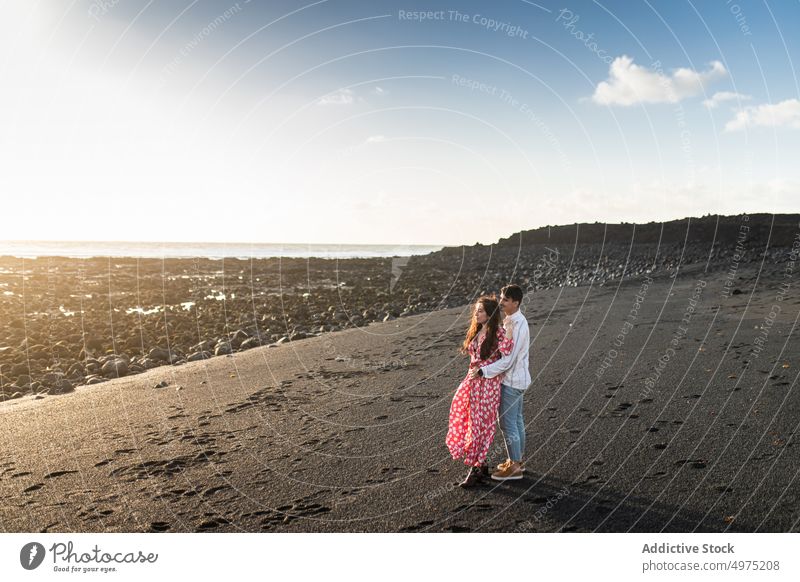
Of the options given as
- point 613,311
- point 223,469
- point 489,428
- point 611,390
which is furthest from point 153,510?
point 613,311

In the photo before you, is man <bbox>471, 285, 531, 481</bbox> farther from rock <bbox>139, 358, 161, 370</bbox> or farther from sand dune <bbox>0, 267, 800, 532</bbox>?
rock <bbox>139, 358, 161, 370</bbox>

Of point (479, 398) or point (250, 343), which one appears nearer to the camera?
point (479, 398)

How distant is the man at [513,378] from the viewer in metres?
6.67

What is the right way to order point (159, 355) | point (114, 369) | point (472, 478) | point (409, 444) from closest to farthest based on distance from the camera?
point (472, 478), point (409, 444), point (114, 369), point (159, 355)

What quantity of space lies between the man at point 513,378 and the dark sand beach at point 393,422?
0.24m

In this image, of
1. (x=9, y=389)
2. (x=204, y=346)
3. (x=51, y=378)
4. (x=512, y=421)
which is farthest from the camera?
(x=204, y=346)

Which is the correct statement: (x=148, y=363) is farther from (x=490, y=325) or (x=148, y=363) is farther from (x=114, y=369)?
(x=490, y=325)

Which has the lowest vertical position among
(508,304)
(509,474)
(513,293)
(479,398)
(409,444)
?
(409,444)

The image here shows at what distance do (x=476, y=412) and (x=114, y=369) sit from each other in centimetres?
922

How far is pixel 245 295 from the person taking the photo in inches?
1113

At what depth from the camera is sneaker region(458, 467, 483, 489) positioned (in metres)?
6.49

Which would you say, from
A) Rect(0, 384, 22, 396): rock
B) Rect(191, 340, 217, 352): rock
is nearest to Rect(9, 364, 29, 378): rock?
Rect(0, 384, 22, 396): rock

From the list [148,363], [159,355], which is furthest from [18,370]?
[159,355]

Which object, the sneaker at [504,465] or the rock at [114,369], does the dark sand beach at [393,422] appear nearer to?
the rock at [114,369]
